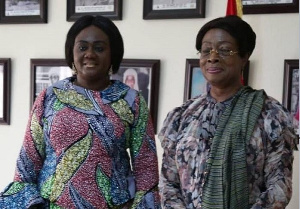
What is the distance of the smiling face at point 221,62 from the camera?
1.28 metres

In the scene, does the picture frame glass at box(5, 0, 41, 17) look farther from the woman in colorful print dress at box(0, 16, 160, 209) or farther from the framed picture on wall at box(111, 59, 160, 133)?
the woman in colorful print dress at box(0, 16, 160, 209)

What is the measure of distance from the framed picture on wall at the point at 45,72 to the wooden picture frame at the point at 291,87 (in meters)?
0.99

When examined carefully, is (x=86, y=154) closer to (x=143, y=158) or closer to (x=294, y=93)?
(x=143, y=158)

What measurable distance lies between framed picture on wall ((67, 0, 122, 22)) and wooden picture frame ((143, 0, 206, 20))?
5.2 inches

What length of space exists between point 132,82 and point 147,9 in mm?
330

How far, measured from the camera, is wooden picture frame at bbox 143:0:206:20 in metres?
2.01

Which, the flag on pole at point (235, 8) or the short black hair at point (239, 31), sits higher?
the flag on pole at point (235, 8)

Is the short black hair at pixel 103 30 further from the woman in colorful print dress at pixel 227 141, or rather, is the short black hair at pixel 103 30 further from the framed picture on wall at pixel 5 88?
the framed picture on wall at pixel 5 88

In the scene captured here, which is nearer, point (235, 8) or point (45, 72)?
point (235, 8)

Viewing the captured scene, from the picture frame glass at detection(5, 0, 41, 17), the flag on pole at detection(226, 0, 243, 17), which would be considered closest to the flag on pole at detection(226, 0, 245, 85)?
the flag on pole at detection(226, 0, 243, 17)

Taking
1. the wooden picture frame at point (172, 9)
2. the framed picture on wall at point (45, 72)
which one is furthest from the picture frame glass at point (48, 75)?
the wooden picture frame at point (172, 9)

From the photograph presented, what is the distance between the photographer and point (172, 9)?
2.06 m

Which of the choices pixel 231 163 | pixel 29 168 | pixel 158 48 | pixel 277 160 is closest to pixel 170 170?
pixel 231 163

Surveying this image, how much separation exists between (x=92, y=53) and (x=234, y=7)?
71cm
